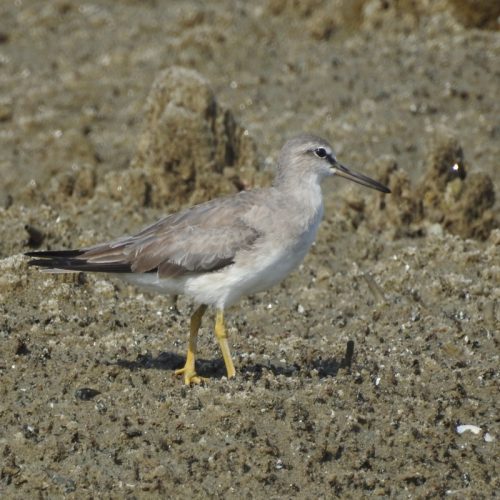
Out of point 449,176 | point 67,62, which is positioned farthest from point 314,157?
point 67,62

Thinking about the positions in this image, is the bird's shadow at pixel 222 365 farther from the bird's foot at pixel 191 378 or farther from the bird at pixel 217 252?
the bird's foot at pixel 191 378

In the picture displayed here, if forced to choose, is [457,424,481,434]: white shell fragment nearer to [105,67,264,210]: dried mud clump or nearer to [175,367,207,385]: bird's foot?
[175,367,207,385]: bird's foot

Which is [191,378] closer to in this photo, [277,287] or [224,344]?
[224,344]

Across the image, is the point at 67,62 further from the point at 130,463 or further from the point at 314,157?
the point at 130,463

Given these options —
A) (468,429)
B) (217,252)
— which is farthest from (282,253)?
(468,429)

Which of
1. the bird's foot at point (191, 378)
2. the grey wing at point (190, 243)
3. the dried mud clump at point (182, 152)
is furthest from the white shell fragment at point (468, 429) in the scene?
the dried mud clump at point (182, 152)

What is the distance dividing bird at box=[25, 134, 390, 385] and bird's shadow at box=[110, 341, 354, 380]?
8.9 inches

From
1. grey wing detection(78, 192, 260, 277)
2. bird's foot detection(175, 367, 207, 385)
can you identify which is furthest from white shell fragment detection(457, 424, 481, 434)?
grey wing detection(78, 192, 260, 277)

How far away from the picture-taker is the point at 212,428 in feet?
26.5

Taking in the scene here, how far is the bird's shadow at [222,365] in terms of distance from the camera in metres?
9.23

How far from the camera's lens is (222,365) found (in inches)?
373

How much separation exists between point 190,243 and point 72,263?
0.97 m

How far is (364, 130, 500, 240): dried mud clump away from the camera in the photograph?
13172 mm

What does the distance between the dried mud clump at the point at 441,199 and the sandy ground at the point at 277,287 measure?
1.1 inches
